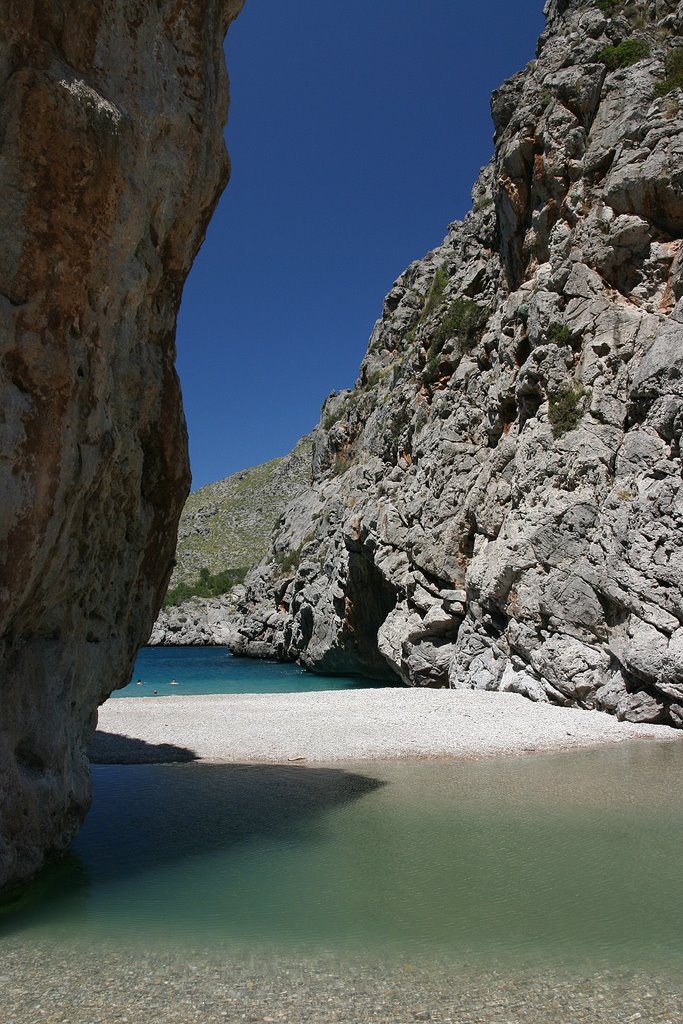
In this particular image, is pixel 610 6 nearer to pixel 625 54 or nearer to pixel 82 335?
pixel 625 54

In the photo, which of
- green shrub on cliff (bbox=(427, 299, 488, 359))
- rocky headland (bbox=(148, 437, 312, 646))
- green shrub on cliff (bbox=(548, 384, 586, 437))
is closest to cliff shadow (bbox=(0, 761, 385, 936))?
green shrub on cliff (bbox=(548, 384, 586, 437))

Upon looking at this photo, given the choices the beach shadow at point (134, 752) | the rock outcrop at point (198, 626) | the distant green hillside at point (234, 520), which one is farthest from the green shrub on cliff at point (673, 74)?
the distant green hillside at point (234, 520)

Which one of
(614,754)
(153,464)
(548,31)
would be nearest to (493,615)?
(614,754)

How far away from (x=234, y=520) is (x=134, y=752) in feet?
409

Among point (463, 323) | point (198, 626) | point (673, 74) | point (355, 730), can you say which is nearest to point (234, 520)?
point (198, 626)

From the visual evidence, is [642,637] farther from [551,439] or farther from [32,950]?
[32,950]

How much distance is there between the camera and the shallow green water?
7652 millimetres

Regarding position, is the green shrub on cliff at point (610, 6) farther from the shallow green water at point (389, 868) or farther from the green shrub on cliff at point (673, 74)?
the shallow green water at point (389, 868)

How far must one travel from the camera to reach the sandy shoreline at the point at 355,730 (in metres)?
18.3

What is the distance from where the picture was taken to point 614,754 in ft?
56.3

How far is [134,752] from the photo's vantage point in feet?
61.8

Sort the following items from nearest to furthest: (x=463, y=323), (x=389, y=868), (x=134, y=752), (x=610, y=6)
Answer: (x=389, y=868), (x=134, y=752), (x=610, y=6), (x=463, y=323)

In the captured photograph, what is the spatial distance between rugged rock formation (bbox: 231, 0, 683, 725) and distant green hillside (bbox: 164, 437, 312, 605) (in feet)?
267

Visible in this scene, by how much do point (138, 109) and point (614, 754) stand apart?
16476mm
